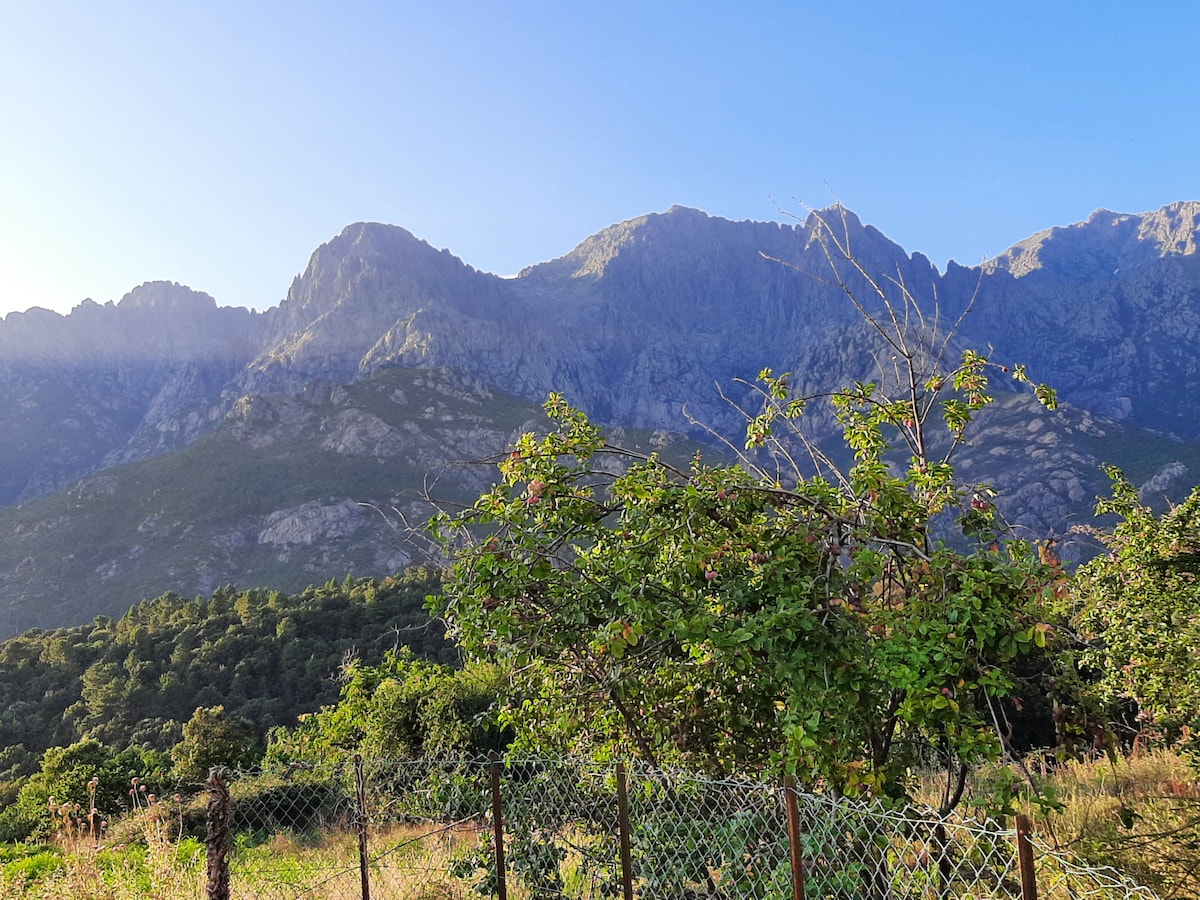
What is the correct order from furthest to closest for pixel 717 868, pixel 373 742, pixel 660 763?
1. pixel 373 742
2. pixel 660 763
3. pixel 717 868

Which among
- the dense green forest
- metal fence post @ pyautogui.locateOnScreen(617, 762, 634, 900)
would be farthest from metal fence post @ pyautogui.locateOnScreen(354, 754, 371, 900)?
the dense green forest

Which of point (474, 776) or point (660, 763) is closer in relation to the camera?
point (660, 763)

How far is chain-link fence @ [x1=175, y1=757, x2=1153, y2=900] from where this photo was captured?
10.5 ft

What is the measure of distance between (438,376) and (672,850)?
11474 cm

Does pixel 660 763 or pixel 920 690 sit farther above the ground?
pixel 920 690

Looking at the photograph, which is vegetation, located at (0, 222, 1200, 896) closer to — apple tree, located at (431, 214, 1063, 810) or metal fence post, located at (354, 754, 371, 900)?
apple tree, located at (431, 214, 1063, 810)

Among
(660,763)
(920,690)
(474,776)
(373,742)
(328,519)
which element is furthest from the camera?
(328,519)

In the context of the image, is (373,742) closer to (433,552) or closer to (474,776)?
(474,776)

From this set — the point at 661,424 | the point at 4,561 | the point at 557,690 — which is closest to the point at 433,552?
the point at 557,690

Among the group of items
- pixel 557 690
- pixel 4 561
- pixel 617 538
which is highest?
pixel 617 538

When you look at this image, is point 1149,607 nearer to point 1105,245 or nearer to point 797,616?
point 797,616

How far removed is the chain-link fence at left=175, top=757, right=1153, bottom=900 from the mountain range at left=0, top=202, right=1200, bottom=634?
60.1m

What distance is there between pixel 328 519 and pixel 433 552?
3177 inches

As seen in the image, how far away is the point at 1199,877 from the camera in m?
3.59
